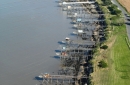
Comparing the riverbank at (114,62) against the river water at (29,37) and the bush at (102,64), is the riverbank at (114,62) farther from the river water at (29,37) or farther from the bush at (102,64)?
the river water at (29,37)

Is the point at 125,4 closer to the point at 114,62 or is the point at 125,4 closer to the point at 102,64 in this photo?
the point at 114,62

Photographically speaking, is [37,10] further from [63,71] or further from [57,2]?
[63,71]

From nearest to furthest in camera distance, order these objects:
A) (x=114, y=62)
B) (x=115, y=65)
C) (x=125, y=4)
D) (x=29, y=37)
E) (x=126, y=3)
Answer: (x=115, y=65)
(x=114, y=62)
(x=29, y=37)
(x=125, y=4)
(x=126, y=3)

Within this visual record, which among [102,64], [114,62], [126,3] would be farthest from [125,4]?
[102,64]

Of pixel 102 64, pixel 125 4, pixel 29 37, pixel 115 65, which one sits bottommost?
pixel 115 65

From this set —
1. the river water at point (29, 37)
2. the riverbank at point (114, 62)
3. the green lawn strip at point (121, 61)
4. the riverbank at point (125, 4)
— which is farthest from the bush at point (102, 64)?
the riverbank at point (125, 4)

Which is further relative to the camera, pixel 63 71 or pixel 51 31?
pixel 51 31

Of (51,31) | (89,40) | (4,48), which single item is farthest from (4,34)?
(89,40)

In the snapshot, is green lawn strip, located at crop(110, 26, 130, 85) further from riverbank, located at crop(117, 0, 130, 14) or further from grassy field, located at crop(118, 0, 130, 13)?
grassy field, located at crop(118, 0, 130, 13)
